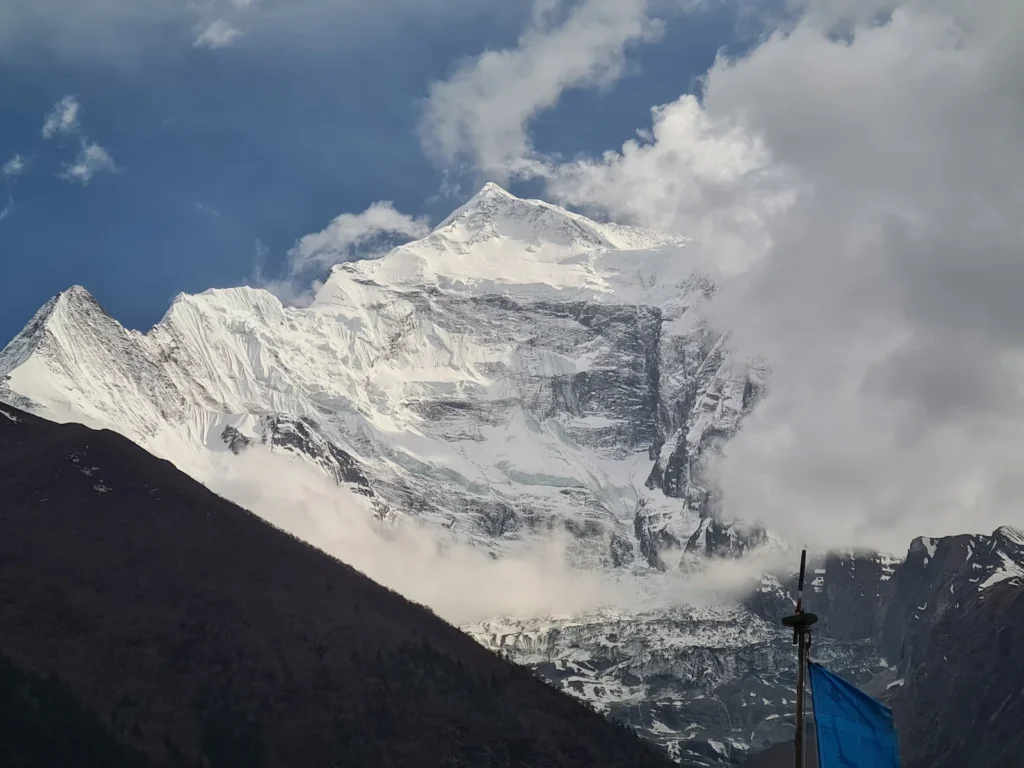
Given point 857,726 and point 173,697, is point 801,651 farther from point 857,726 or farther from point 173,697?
point 173,697

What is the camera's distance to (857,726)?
1277 inches

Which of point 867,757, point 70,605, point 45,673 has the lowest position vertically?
point 867,757

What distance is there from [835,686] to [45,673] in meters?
152

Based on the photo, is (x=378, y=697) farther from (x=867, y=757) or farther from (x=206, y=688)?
(x=867, y=757)

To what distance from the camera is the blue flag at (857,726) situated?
3216 cm

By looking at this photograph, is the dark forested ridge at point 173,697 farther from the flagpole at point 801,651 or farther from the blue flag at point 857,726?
the blue flag at point 857,726

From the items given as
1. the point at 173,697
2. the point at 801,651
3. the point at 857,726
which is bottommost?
the point at 857,726

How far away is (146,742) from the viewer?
16138 centimetres

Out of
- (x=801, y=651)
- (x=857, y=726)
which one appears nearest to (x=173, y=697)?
(x=801, y=651)

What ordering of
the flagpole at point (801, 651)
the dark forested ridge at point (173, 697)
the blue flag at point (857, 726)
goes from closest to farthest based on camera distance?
1. the flagpole at point (801, 651)
2. the blue flag at point (857, 726)
3. the dark forested ridge at point (173, 697)

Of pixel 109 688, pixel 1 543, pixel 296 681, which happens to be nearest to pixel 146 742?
pixel 109 688

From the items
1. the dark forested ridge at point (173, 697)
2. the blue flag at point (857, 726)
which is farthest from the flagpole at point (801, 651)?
the dark forested ridge at point (173, 697)

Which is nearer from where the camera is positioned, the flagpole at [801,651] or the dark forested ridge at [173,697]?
the flagpole at [801,651]

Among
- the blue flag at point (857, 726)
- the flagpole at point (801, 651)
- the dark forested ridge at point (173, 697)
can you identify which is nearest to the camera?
the flagpole at point (801, 651)
